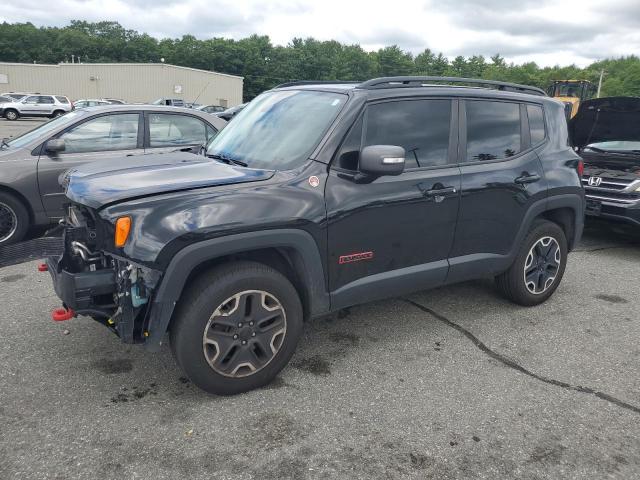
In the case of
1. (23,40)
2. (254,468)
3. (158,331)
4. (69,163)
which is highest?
(23,40)

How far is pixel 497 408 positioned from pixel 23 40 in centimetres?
10145

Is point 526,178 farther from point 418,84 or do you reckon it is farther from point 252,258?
point 252,258

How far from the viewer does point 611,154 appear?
689 cm

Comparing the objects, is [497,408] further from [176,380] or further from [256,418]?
[176,380]

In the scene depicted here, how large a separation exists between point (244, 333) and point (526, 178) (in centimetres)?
260

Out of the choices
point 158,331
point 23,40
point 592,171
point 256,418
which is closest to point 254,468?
point 256,418

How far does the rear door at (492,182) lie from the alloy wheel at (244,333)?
4.97 feet

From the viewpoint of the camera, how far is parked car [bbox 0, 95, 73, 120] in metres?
30.0

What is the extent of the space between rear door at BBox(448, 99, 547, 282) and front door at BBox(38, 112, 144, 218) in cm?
384

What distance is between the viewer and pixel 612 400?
310 centimetres

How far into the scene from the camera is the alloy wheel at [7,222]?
5.36 metres

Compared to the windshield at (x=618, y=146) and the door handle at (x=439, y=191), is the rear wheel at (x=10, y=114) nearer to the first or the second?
the windshield at (x=618, y=146)

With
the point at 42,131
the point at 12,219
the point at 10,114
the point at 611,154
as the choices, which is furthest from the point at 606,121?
the point at 10,114

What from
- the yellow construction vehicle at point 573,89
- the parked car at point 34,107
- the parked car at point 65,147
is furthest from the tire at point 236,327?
the parked car at point 34,107
